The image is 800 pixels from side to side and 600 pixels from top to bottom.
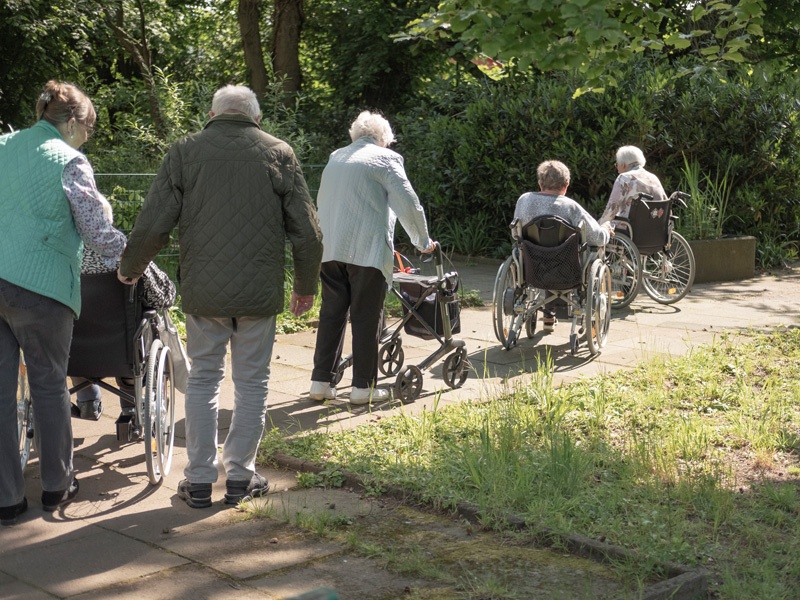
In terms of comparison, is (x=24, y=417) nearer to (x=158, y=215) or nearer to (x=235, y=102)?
(x=158, y=215)

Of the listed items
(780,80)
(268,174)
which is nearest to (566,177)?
(268,174)

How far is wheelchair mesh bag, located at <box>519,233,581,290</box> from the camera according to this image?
8.23 meters

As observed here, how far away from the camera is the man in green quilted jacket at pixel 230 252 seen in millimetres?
4859

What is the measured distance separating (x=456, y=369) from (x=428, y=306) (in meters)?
0.47

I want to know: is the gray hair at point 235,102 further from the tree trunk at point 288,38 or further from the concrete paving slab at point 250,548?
the tree trunk at point 288,38

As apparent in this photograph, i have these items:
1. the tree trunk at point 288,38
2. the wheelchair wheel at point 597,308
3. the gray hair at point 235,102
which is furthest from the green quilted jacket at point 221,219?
the tree trunk at point 288,38

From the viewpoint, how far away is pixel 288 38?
1942 centimetres

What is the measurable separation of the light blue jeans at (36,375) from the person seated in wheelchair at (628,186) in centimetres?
722

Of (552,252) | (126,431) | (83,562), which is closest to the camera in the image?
(83,562)

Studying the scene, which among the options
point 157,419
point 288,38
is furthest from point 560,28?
point 288,38

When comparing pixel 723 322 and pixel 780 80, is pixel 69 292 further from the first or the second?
pixel 780 80

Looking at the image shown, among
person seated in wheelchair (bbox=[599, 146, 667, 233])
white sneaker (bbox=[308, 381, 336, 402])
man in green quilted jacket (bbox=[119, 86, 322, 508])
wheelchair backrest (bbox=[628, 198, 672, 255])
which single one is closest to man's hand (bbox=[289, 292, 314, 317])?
man in green quilted jacket (bbox=[119, 86, 322, 508])

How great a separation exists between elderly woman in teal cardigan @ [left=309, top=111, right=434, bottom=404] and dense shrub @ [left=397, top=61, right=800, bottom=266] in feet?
26.4

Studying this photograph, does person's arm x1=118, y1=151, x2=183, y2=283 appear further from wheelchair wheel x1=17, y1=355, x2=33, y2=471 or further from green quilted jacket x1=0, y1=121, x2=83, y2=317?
wheelchair wheel x1=17, y1=355, x2=33, y2=471
